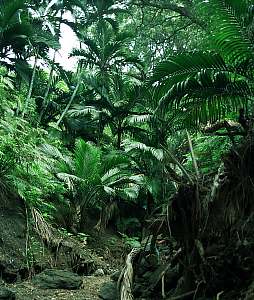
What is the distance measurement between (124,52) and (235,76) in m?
9.85

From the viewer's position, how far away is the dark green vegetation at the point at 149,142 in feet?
16.2

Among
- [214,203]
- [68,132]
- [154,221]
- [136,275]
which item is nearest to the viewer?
[214,203]

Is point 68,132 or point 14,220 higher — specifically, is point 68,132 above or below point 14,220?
above

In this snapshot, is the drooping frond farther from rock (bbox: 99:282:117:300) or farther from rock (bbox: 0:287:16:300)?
rock (bbox: 0:287:16:300)

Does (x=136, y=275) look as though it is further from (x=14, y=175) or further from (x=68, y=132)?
(x=68, y=132)

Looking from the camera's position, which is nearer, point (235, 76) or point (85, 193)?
point (235, 76)

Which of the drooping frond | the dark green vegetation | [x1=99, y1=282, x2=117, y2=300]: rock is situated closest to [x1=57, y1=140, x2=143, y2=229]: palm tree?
the dark green vegetation

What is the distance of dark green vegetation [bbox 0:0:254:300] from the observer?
4.93 m

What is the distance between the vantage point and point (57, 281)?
21.5 feet

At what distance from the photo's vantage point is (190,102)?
5.73 metres

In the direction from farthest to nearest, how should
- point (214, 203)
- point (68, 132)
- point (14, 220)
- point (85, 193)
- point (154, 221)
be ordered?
1. point (68, 132)
2. point (85, 193)
3. point (14, 220)
4. point (154, 221)
5. point (214, 203)

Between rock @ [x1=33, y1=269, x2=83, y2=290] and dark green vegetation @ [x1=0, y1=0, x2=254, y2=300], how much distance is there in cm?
64

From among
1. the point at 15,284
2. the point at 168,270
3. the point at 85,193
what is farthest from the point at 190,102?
the point at 85,193

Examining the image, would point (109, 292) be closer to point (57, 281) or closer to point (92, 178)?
point (57, 281)
